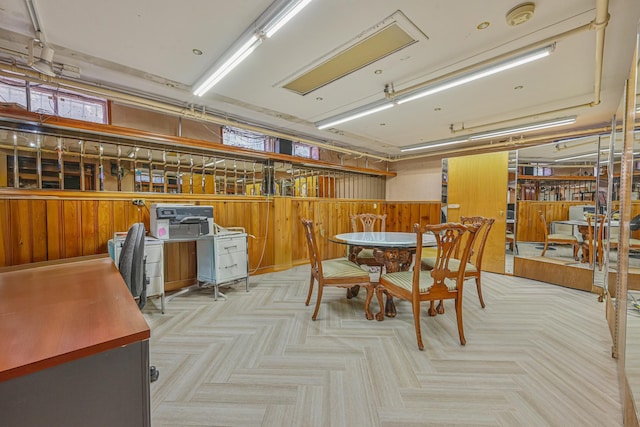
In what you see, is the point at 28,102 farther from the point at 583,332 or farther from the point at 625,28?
the point at 583,332

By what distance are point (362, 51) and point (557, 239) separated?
409 cm

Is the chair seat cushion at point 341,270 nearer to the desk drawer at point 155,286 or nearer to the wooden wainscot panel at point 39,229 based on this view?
the desk drawer at point 155,286

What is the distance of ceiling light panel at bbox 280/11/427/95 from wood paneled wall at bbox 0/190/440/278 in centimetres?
212

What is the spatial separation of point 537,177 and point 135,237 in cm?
557

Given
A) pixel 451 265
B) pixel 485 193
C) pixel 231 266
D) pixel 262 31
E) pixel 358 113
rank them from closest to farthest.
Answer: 1. pixel 262 31
2. pixel 451 265
3. pixel 231 266
4. pixel 358 113
5. pixel 485 193

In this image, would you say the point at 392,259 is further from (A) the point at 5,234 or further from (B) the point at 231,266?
(A) the point at 5,234

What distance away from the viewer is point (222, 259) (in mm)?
3369

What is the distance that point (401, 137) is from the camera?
5.14 m

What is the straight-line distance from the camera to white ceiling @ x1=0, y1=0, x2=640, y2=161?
1.88 m

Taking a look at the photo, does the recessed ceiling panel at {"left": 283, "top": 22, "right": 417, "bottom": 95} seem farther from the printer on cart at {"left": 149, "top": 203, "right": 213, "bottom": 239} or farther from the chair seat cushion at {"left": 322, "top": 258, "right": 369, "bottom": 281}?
the chair seat cushion at {"left": 322, "top": 258, "right": 369, "bottom": 281}

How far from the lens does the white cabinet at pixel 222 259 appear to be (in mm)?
3318

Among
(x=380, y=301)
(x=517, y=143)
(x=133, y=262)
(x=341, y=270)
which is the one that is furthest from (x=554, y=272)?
(x=133, y=262)

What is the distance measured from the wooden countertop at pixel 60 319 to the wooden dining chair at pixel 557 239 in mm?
5212

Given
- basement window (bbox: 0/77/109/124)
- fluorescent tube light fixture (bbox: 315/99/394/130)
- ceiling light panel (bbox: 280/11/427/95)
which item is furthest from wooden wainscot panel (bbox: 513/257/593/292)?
basement window (bbox: 0/77/109/124)
